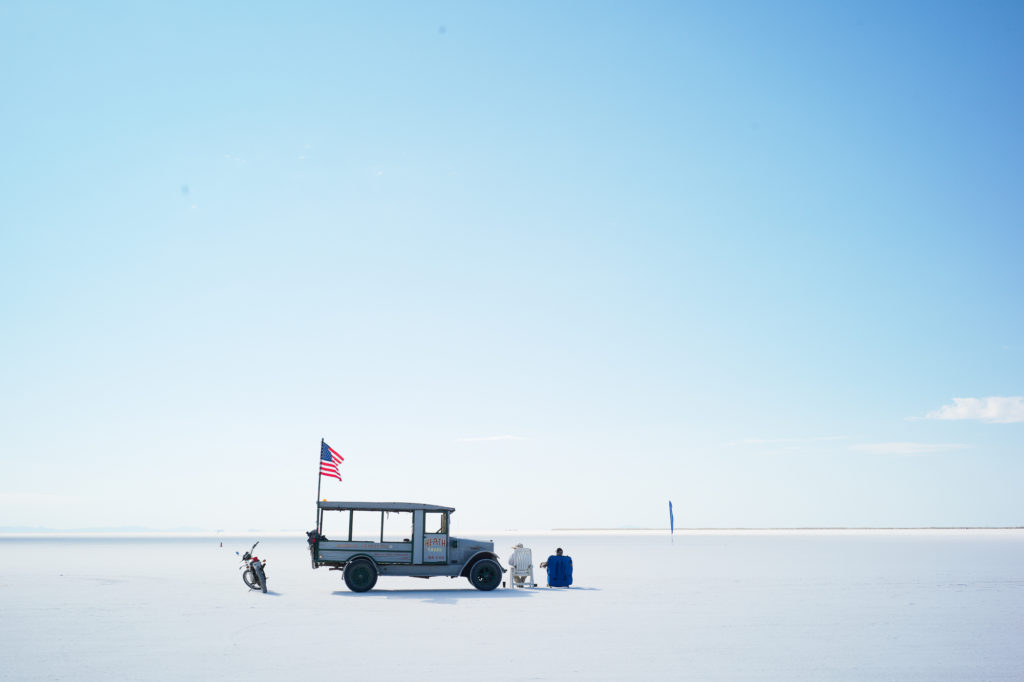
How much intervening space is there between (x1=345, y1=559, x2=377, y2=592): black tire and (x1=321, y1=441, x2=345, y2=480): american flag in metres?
2.93

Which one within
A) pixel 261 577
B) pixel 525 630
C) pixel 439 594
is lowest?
pixel 525 630

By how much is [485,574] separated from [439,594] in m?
1.58

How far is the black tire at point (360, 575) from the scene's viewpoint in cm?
2181

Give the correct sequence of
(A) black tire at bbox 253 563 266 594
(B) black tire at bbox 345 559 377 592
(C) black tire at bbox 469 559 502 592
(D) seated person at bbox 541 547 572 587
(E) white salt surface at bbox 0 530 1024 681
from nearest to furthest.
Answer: (E) white salt surface at bbox 0 530 1024 681 → (B) black tire at bbox 345 559 377 592 → (A) black tire at bbox 253 563 266 594 → (C) black tire at bbox 469 559 502 592 → (D) seated person at bbox 541 547 572 587

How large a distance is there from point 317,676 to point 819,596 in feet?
46.3

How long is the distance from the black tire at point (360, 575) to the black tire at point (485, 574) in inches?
105

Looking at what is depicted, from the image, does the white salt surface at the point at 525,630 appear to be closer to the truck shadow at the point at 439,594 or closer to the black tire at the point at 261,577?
the truck shadow at the point at 439,594

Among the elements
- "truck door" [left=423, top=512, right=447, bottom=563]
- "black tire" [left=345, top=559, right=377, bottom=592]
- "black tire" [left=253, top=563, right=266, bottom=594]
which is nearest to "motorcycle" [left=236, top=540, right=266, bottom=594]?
"black tire" [left=253, top=563, right=266, bottom=594]

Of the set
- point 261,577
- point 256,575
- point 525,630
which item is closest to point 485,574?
point 261,577

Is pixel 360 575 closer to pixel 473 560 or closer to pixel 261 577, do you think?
pixel 261 577

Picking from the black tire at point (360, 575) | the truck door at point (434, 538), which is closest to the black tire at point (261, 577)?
the black tire at point (360, 575)

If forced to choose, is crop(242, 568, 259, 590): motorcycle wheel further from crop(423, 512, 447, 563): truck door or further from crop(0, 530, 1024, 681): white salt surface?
crop(423, 512, 447, 563): truck door

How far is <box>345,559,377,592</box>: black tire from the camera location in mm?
21812

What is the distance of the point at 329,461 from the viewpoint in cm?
2405
